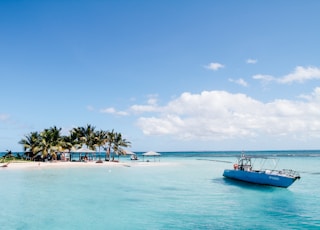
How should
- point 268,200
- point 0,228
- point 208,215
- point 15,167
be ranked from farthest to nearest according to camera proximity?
point 15,167
point 268,200
point 208,215
point 0,228

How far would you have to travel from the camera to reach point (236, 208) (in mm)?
17828

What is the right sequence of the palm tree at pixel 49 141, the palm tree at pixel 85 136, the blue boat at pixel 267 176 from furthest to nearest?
the palm tree at pixel 85 136, the palm tree at pixel 49 141, the blue boat at pixel 267 176

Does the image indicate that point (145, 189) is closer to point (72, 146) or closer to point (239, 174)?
point (239, 174)

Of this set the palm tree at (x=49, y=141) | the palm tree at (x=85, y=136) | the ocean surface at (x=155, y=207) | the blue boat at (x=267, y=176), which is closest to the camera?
the ocean surface at (x=155, y=207)

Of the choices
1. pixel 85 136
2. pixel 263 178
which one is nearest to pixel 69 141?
pixel 85 136

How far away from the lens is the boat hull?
2541 cm

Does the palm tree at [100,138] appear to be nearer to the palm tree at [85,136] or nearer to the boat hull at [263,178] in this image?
the palm tree at [85,136]

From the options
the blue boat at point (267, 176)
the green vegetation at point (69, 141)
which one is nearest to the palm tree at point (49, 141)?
the green vegetation at point (69, 141)

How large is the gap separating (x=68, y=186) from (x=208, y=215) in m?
14.8

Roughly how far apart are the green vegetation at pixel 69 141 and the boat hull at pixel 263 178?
32.5 metres

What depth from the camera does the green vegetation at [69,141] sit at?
163ft

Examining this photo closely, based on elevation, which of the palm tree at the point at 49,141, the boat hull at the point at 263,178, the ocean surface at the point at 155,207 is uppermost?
the palm tree at the point at 49,141

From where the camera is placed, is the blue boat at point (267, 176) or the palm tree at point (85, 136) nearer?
the blue boat at point (267, 176)

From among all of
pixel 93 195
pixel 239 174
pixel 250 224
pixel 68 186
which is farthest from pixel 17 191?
pixel 239 174
